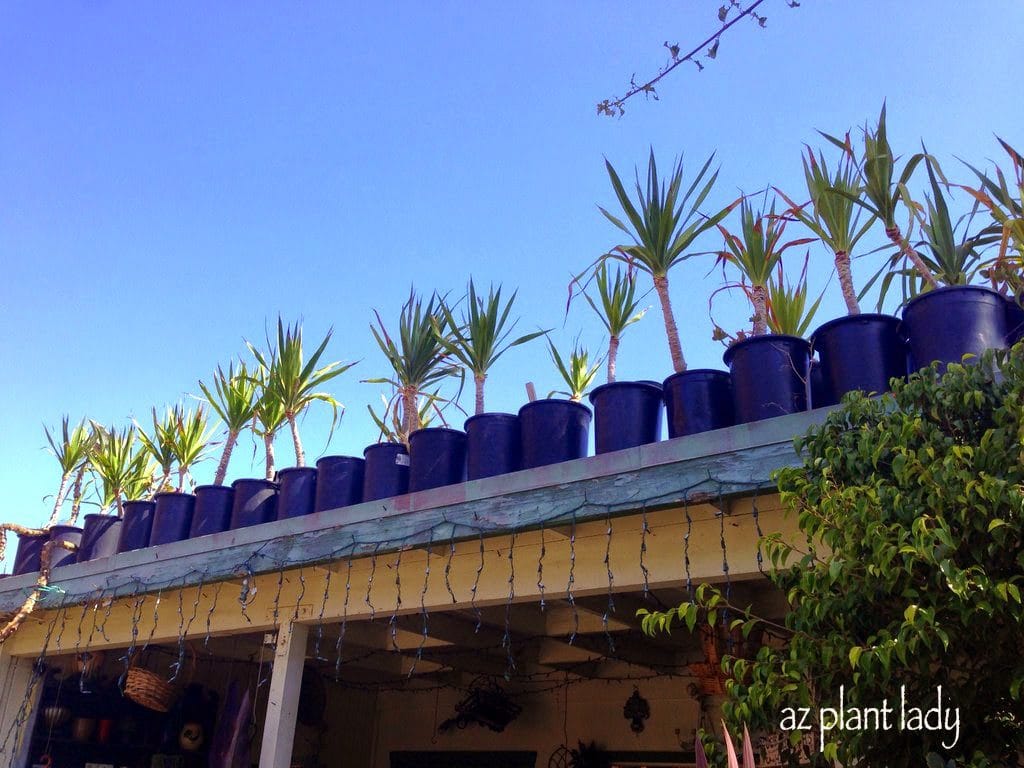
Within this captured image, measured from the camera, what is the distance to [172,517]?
500 centimetres

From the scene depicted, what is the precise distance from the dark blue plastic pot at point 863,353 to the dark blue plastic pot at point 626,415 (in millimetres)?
742

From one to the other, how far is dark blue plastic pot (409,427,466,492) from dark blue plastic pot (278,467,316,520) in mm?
793

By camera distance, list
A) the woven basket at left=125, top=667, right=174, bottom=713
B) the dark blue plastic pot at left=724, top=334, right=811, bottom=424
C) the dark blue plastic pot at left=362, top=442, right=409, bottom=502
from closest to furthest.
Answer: the dark blue plastic pot at left=724, top=334, right=811, bottom=424 < the dark blue plastic pot at left=362, top=442, right=409, bottom=502 < the woven basket at left=125, top=667, right=174, bottom=713

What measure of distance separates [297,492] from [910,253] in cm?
308

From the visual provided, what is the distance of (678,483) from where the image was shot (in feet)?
8.71

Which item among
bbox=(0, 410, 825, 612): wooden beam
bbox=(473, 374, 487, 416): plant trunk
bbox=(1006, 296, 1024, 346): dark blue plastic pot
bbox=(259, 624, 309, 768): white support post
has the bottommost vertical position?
bbox=(259, 624, 309, 768): white support post

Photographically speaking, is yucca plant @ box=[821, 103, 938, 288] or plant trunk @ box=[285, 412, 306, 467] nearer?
yucca plant @ box=[821, 103, 938, 288]

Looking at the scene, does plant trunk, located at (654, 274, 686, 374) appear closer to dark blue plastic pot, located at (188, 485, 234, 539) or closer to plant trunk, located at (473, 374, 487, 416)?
plant trunk, located at (473, 374, 487, 416)

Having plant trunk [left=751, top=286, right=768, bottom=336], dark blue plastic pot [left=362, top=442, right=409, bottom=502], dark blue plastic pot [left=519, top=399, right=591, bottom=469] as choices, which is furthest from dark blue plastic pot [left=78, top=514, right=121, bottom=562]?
plant trunk [left=751, top=286, right=768, bottom=336]

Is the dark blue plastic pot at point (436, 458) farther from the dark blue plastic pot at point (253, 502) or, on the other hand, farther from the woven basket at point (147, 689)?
the woven basket at point (147, 689)

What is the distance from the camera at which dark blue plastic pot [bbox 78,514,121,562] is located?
5504mm

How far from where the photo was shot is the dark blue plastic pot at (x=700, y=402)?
318cm

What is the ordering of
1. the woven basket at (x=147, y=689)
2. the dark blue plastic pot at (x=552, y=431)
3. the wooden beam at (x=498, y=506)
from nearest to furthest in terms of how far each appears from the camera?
1. the wooden beam at (x=498, y=506)
2. the dark blue plastic pot at (x=552, y=431)
3. the woven basket at (x=147, y=689)

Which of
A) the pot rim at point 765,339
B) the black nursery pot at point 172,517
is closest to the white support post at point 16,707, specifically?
the black nursery pot at point 172,517
